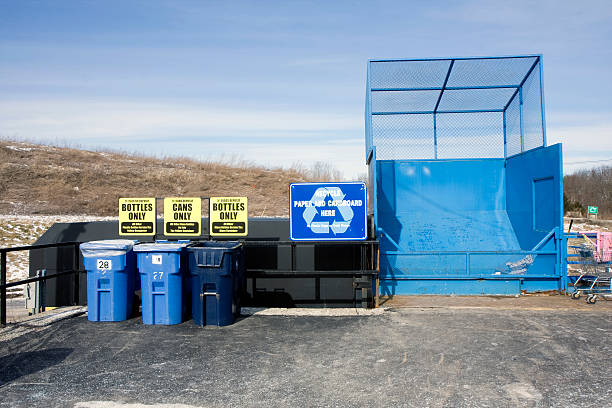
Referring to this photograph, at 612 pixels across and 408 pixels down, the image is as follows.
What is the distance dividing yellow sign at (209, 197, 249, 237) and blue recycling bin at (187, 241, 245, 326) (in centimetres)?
135

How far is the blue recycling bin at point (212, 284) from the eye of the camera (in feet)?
22.0

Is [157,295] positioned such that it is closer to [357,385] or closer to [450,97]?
[357,385]

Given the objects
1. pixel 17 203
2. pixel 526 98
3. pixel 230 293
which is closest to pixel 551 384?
pixel 230 293

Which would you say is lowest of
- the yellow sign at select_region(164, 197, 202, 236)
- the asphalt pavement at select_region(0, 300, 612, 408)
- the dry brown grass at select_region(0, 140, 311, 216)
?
the asphalt pavement at select_region(0, 300, 612, 408)

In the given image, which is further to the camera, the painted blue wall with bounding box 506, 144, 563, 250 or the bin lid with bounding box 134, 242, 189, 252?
the painted blue wall with bounding box 506, 144, 563, 250

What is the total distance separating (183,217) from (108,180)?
26265mm

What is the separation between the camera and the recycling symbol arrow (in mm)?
8133

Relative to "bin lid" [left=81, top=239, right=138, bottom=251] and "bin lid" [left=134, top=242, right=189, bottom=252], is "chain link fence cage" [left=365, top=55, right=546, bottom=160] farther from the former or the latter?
"bin lid" [left=81, top=239, right=138, bottom=251]

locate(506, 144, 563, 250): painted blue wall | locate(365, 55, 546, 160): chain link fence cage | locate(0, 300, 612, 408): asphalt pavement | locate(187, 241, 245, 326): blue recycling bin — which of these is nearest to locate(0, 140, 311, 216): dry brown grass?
locate(365, 55, 546, 160): chain link fence cage

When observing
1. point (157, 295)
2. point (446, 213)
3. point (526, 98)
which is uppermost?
point (526, 98)

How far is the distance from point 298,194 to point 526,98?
660 centimetres

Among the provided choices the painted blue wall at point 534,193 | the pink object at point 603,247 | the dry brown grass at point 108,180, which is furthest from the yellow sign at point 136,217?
the dry brown grass at point 108,180

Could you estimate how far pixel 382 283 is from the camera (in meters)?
8.92

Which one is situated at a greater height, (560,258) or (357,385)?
(560,258)
